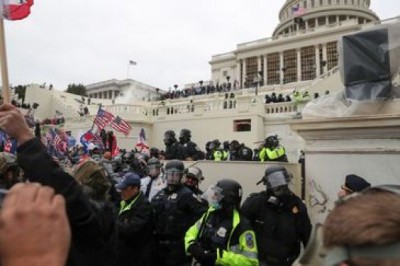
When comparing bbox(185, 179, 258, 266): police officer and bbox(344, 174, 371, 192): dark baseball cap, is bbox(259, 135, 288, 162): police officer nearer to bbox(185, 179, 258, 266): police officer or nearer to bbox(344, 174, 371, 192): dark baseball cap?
bbox(344, 174, 371, 192): dark baseball cap

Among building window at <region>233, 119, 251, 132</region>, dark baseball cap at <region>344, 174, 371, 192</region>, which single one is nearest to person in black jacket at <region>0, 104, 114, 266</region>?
dark baseball cap at <region>344, 174, 371, 192</region>

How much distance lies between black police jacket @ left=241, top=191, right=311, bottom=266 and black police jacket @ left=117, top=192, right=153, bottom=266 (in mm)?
1058

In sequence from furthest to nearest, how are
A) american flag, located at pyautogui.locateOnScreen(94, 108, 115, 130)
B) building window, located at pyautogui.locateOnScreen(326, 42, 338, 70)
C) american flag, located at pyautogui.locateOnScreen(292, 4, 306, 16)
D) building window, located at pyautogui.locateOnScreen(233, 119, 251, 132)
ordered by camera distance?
american flag, located at pyautogui.locateOnScreen(292, 4, 306, 16)
building window, located at pyautogui.locateOnScreen(326, 42, 338, 70)
building window, located at pyautogui.locateOnScreen(233, 119, 251, 132)
american flag, located at pyautogui.locateOnScreen(94, 108, 115, 130)

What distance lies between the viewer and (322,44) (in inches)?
2100

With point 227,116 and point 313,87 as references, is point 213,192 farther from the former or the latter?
point 313,87

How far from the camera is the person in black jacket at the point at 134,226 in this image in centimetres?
438

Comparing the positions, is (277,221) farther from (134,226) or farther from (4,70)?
(4,70)

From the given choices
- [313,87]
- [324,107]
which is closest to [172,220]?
[324,107]

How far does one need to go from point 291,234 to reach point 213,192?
3.41 ft

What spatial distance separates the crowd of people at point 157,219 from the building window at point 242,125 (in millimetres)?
15684

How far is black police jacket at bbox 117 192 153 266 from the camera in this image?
4363 mm

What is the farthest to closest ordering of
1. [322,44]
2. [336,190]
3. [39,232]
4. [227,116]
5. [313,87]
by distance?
[322,44] < [313,87] < [227,116] < [336,190] < [39,232]

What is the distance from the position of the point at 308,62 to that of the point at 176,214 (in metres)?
53.1

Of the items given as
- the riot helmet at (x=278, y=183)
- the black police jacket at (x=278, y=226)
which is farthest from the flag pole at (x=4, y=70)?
the riot helmet at (x=278, y=183)
